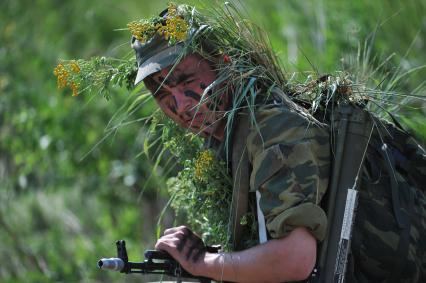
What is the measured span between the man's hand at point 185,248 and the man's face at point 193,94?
382 millimetres

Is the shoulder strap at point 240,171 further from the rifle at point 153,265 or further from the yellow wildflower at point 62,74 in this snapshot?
the yellow wildflower at point 62,74

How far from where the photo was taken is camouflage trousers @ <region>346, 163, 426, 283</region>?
2916 millimetres

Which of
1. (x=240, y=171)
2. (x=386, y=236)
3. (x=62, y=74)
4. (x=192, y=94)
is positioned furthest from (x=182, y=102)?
(x=386, y=236)

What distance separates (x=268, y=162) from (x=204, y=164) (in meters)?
0.37

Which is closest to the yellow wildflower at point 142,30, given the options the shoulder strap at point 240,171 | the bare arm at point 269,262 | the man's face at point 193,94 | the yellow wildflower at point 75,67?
the man's face at point 193,94

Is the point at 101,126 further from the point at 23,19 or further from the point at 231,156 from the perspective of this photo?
the point at 231,156

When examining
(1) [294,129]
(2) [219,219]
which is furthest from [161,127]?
(1) [294,129]

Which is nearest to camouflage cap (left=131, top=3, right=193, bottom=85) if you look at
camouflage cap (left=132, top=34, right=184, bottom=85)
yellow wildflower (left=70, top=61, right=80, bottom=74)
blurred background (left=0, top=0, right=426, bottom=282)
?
camouflage cap (left=132, top=34, right=184, bottom=85)

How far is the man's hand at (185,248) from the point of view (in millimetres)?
3043

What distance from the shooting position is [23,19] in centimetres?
728

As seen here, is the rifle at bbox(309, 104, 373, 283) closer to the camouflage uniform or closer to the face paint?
the camouflage uniform

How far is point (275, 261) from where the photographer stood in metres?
2.83

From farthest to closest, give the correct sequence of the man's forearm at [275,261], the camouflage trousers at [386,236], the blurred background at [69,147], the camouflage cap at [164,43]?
the blurred background at [69,147] → the camouflage cap at [164,43] → the camouflage trousers at [386,236] → the man's forearm at [275,261]

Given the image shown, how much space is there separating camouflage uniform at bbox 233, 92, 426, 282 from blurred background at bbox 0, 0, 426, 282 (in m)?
3.01
